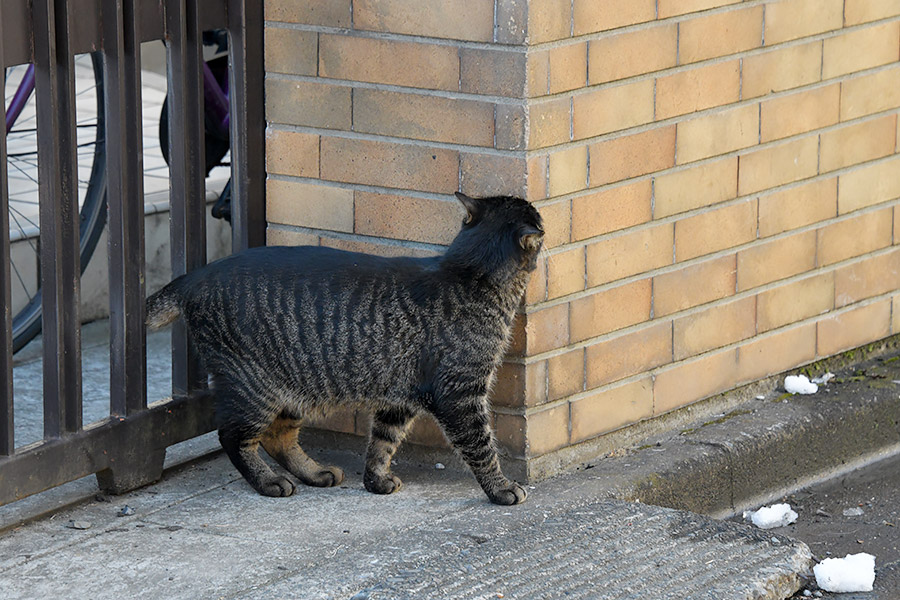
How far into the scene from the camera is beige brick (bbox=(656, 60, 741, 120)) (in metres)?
4.21

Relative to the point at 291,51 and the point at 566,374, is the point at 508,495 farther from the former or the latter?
the point at 291,51

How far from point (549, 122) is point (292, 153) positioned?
2.77 feet

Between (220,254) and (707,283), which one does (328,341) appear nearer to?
(707,283)

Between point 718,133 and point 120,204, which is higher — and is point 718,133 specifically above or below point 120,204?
above

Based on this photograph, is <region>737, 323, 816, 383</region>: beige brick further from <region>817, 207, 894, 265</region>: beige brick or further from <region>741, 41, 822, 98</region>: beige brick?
<region>741, 41, 822, 98</region>: beige brick

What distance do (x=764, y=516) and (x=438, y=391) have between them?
1.20 m

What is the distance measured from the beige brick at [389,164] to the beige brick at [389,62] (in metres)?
0.19

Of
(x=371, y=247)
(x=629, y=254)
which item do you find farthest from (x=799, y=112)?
(x=371, y=247)

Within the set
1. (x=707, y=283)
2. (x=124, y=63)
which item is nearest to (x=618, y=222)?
(x=707, y=283)

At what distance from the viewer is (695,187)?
14.4 ft

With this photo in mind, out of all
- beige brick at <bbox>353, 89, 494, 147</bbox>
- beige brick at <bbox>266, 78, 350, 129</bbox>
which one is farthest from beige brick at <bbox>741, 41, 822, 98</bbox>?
beige brick at <bbox>266, 78, 350, 129</bbox>

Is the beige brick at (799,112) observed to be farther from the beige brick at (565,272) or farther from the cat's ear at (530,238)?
the cat's ear at (530,238)

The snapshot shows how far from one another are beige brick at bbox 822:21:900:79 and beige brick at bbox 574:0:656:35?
909 millimetres

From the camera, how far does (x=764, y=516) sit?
4320 millimetres
